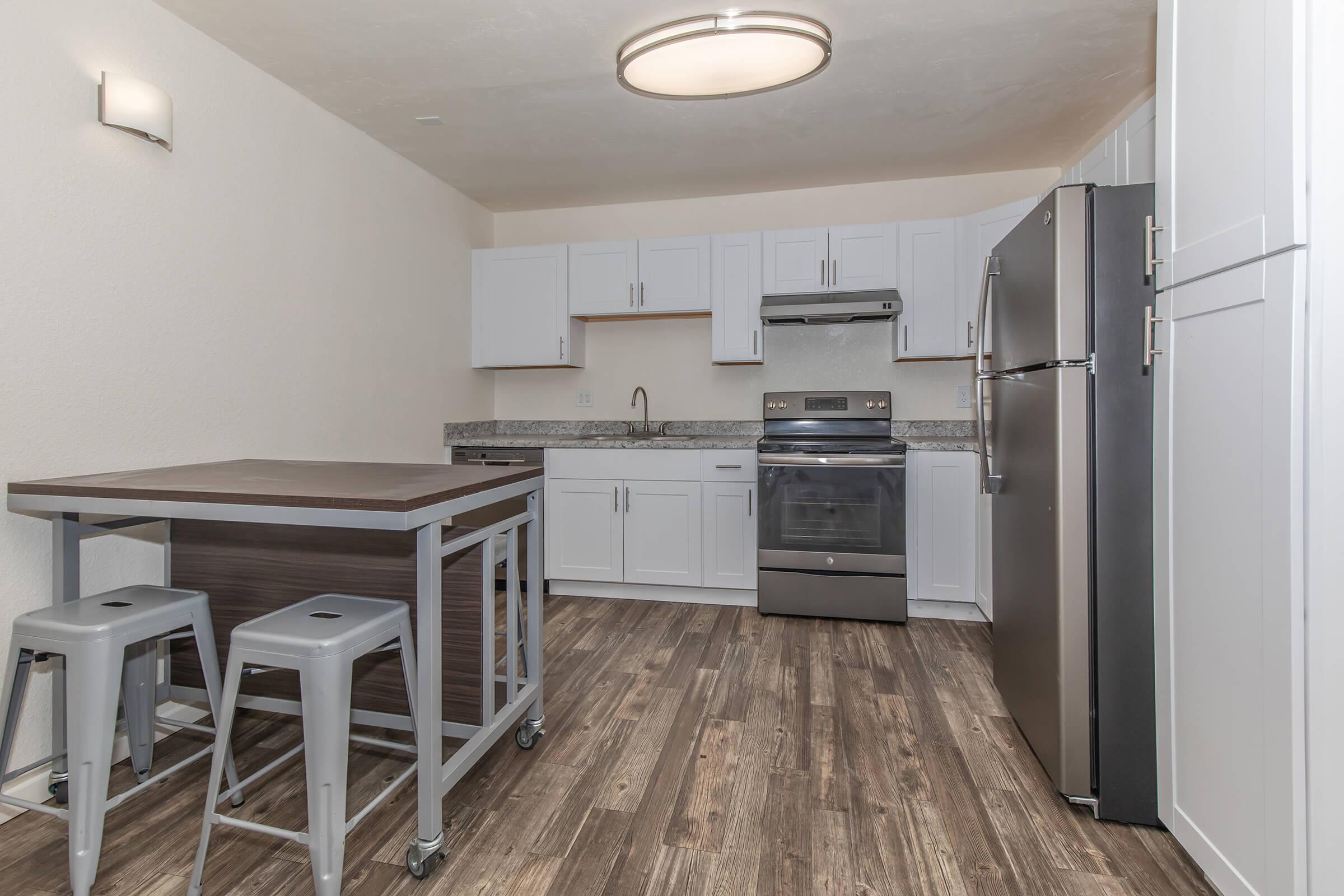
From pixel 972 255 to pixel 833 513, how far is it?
1495 mm

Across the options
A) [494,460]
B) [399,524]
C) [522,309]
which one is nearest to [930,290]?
[522,309]

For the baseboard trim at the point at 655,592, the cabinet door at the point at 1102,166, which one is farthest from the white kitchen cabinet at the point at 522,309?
the cabinet door at the point at 1102,166

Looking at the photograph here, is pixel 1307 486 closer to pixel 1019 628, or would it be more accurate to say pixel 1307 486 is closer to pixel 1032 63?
pixel 1019 628

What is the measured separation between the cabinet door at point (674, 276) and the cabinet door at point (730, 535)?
106cm

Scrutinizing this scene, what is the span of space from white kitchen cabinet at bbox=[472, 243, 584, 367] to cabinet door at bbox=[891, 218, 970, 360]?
1.91 metres

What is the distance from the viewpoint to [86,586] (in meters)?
1.89

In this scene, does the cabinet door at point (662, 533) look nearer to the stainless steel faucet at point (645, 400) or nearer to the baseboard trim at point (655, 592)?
the baseboard trim at point (655, 592)

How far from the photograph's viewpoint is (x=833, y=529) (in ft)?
10.7

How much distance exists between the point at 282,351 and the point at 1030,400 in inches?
103

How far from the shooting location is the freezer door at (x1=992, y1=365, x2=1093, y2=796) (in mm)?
1657

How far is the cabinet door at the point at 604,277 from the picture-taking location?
3.80 meters

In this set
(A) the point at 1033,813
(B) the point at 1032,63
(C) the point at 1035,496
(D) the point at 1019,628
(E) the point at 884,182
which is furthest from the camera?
(E) the point at 884,182

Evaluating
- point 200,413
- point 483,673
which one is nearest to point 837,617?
point 483,673

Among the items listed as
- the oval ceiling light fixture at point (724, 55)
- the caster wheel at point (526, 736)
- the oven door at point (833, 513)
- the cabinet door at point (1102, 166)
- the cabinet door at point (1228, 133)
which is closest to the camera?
the cabinet door at point (1228, 133)
